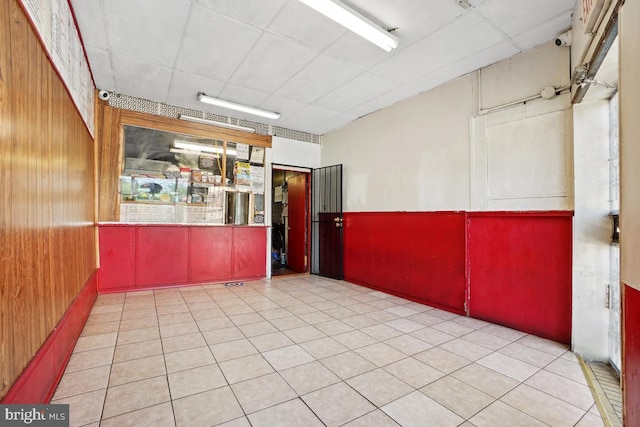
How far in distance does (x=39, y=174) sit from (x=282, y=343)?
2.42m

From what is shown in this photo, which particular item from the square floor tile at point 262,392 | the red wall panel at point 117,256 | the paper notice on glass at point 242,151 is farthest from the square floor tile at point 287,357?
the paper notice on glass at point 242,151

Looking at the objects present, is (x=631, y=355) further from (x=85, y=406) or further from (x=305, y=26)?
(x=305, y=26)

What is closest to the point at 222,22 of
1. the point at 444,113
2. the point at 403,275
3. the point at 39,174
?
the point at 39,174

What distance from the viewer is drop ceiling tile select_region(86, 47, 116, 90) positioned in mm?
3637

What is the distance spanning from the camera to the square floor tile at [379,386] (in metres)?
2.11

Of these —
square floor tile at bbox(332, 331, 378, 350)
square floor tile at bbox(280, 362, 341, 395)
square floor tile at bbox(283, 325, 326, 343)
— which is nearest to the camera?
square floor tile at bbox(280, 362, 341, 395)

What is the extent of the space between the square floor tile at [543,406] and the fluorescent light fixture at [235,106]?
5.32 metres

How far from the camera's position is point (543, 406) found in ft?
6.76

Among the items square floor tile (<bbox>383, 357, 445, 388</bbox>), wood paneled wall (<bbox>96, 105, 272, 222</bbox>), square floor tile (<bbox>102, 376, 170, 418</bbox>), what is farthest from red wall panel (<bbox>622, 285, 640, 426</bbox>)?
wood paneled wall (<bbox>96, 105, 272, 222</bbox>)

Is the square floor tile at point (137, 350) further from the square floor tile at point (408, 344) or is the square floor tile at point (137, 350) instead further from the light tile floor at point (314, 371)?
the square floor tile at point (408, 344)

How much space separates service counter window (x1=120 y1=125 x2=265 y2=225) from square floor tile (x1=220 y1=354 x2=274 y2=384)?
142 inches

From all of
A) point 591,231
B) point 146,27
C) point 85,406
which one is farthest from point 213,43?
point 591,231

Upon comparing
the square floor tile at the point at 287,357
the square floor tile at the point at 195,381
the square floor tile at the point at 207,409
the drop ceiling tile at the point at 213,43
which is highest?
the drop ceiling tile at the point at 213,43

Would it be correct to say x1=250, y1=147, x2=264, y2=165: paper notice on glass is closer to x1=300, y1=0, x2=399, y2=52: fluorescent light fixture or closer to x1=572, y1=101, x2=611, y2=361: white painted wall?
x1=300, y1=0, x2=399, y2=52: fluorescent light fixture
